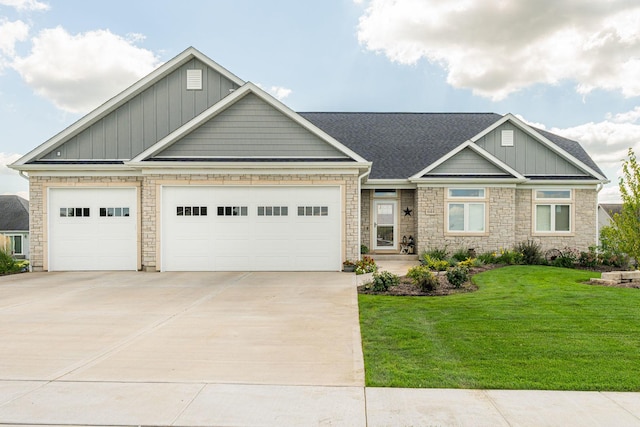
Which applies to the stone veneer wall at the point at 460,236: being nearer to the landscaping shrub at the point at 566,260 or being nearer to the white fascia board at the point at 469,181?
the white fascia board at the point at 469,181

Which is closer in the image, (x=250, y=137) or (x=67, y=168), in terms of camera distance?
(x=250, y=137)

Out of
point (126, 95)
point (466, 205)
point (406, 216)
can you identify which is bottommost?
point (406, 216)

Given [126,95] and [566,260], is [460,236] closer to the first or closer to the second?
[566,260]

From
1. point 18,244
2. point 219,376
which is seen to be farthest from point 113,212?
point 18,244

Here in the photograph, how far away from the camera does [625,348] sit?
6125 millimetres

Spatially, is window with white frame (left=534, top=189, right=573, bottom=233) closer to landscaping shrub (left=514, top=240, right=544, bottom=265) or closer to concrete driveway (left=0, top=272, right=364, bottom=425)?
landscaping shrub (left=514, top=240, right=544, bottom=265)

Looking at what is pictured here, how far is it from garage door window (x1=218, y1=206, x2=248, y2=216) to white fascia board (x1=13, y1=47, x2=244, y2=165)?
4925 millimetres

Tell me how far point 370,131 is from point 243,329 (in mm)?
17040

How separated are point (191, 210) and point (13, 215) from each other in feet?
117

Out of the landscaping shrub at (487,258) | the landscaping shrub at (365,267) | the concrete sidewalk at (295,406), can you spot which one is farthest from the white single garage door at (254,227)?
the concrete sidewalk at (295,406)

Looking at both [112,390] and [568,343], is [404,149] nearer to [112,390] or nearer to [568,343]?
[568,343]

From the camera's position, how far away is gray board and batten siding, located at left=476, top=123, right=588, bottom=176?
1873cm

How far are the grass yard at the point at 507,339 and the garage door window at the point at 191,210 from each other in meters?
7.19

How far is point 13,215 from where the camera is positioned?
41.4 m
